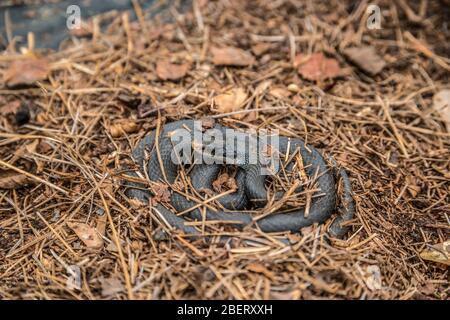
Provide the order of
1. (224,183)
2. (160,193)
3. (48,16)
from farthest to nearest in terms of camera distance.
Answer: (48,16) → (224,183) → (160,193)

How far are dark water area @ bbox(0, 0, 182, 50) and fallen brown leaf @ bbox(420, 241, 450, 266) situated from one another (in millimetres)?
4306

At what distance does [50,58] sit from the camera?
4.96 meters

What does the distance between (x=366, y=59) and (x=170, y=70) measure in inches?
89.7

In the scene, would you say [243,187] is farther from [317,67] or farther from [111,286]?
[317,67]

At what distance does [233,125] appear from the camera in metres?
4.11

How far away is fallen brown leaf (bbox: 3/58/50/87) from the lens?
462cm

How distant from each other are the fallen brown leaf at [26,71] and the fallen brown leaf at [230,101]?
1969 millimetres

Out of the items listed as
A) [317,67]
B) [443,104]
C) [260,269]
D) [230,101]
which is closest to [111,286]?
[260,269]

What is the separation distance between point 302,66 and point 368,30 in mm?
1285

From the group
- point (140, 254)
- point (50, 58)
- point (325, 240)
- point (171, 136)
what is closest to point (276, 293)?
point (325, 240)

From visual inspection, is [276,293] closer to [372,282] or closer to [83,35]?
[372,282]

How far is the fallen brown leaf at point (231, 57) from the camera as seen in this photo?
482 cm

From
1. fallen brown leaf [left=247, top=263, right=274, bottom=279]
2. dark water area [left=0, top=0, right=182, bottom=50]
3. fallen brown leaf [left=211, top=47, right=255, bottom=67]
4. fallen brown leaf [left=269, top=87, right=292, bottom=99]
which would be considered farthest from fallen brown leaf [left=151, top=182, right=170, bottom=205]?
dark water area [left=0, top=0, right=182, bottom=50]

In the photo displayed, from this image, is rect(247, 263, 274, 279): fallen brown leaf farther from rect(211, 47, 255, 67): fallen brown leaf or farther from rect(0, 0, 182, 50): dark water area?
rect(0, 0, 182, 50): dark water area
